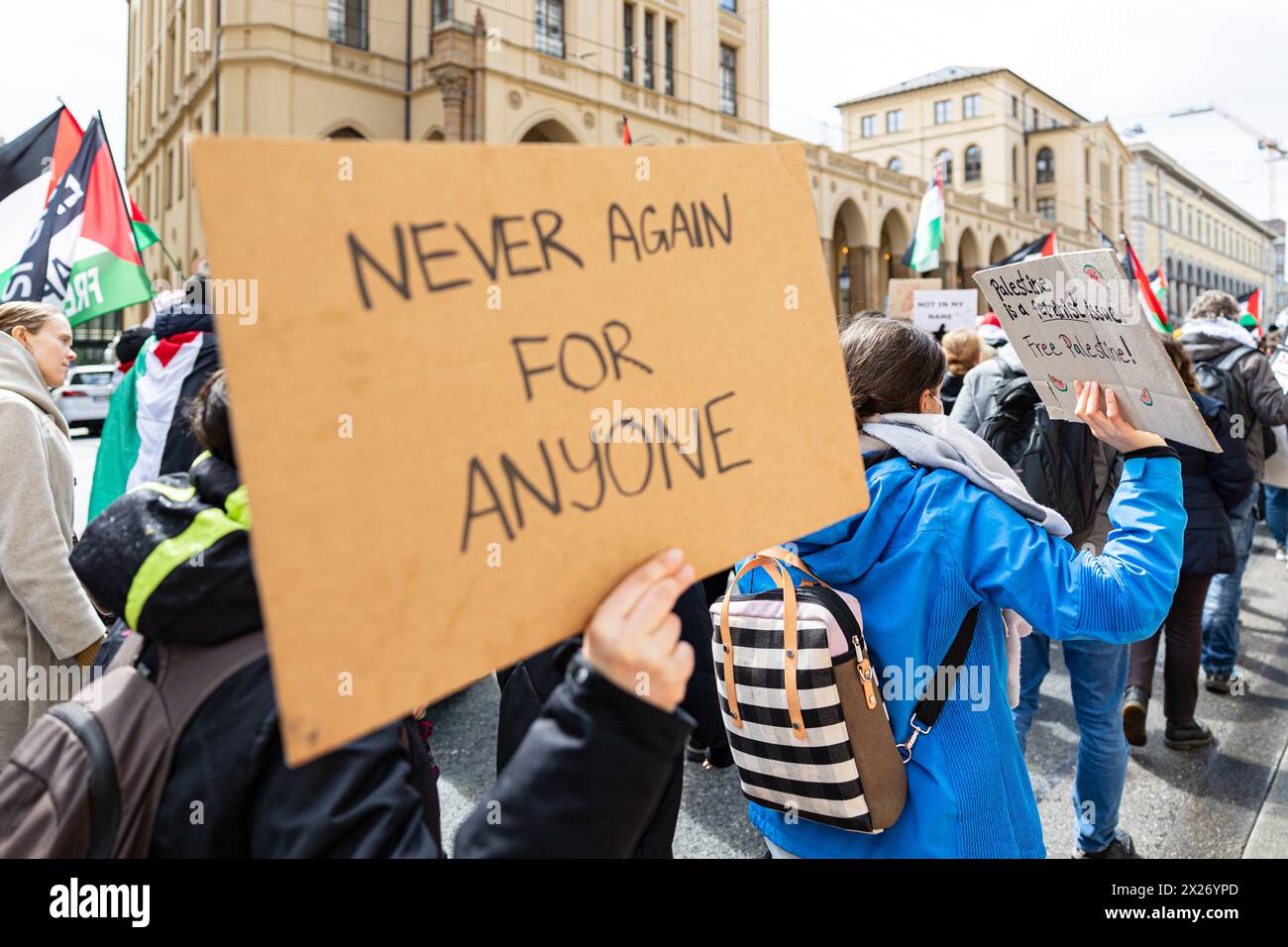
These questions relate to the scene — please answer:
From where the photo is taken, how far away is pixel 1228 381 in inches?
173

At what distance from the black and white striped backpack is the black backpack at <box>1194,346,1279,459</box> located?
11.1 ft

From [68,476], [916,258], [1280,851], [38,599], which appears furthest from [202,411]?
[916,258]

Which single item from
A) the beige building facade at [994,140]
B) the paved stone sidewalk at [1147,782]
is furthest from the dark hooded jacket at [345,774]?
the beige building facade at [994,140]

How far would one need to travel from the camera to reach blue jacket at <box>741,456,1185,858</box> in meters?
1.67

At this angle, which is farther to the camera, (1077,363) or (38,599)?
(38,599)

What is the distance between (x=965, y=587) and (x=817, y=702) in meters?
0.36

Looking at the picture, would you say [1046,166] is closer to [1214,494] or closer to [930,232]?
[930,232]

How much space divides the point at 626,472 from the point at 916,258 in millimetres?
11084

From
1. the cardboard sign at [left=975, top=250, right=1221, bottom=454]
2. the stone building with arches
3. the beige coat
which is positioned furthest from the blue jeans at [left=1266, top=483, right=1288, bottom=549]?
the stone building with arches

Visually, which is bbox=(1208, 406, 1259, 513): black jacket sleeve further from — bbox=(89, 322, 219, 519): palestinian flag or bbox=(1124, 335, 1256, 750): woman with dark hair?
bbox=(89, 322, 219, 519): palestinian flag

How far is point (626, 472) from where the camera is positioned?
41.9 inches

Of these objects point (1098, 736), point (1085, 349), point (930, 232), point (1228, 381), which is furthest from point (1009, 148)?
point (1085, 349)

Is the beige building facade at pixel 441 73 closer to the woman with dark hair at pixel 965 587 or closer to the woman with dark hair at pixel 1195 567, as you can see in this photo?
the woman with dark hair at pixel 1195 567
